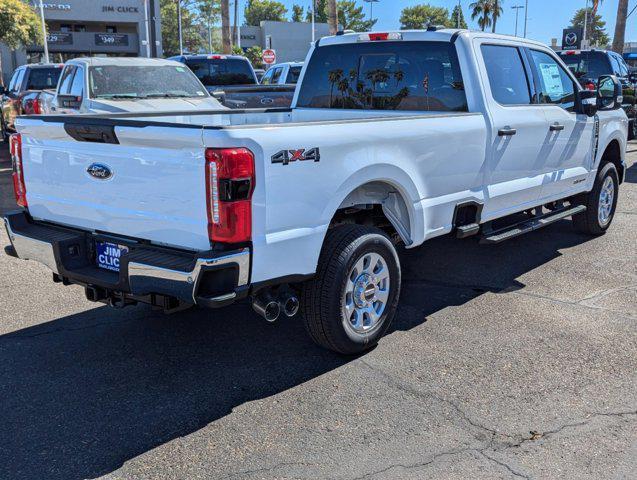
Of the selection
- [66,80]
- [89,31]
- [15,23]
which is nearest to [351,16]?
[89,31]

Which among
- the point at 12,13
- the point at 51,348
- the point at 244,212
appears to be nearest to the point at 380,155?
the point at 244,212

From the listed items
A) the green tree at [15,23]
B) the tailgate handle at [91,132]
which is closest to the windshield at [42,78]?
the tailgate handle at [91,132]

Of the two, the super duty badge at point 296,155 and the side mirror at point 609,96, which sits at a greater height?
the side mirror at point 609,96

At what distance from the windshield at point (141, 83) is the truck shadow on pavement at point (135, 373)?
5.51m

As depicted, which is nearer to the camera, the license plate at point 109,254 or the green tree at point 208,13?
the license plate at point 109,254

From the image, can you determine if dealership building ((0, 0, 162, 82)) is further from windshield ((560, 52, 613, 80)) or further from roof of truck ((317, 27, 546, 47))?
roof of truck ((317, 27, 546, 47))

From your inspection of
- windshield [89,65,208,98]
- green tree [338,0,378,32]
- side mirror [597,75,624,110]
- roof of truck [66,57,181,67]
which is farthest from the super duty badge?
green tree [338,0,378,32]

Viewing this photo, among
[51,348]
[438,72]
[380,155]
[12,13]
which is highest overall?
[12,13]

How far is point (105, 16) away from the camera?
51344 mm

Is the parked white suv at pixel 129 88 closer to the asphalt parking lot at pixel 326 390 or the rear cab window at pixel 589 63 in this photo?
the asphalt parking lot at pixel 326 390

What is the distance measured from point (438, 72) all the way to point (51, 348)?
3663 mm

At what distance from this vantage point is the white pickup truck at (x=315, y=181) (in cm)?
364

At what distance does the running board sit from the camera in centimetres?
573

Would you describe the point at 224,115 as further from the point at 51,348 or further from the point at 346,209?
the point at 51,348
